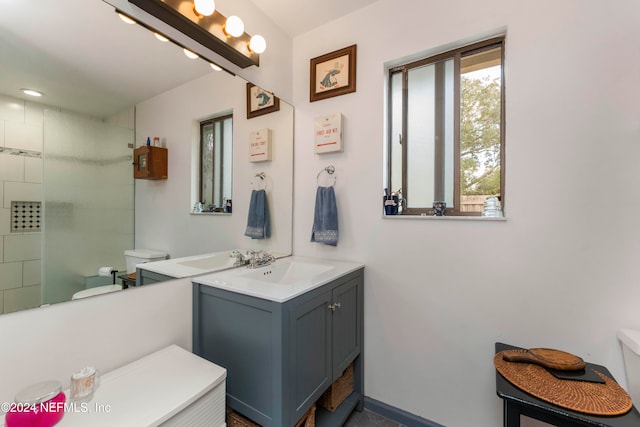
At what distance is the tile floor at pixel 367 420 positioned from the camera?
1531mm

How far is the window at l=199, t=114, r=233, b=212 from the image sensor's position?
1.46 metres

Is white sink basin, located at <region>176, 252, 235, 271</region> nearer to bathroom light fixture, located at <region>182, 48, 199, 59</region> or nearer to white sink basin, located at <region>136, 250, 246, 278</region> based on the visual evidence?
white sink basin, located at <region>136, 250, 246, 278</region>

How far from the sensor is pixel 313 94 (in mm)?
1864

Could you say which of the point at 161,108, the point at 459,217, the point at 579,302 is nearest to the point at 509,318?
the point at 579,302

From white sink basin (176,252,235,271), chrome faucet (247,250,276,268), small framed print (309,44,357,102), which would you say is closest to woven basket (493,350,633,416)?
chrome faucet (247,250,276,268)

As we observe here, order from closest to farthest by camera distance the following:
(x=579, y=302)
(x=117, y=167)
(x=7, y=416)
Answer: (x=7, y=416) < (x=117, y=167) < (x=579, y=302)

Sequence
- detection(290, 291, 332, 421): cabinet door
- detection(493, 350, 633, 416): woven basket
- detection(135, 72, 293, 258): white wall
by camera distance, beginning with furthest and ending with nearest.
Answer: detection(135, 72, 293, 258): white wall < detection(290, 291, 332, 421): cabinet door < detection(493, 350, 633, 416): woven basket

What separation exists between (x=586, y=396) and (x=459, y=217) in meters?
0.81

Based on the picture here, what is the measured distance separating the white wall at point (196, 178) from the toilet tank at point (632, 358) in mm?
1730

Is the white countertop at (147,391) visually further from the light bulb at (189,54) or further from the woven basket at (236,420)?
the light bulb at (189,54)

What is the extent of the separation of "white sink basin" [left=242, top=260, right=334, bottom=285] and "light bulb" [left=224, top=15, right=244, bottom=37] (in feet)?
4.36

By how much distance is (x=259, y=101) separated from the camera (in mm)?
1739

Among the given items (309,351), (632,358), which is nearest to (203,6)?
(309,351)

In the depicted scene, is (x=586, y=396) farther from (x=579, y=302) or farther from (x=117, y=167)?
(x=117, y=167)
